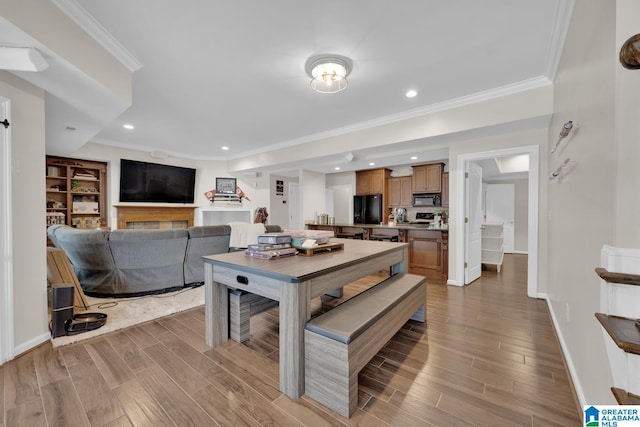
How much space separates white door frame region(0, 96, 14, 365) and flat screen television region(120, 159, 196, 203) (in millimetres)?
4369

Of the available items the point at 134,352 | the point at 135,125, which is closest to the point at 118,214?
the point at 135,125

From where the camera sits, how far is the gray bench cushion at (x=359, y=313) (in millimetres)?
1406

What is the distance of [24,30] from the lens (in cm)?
158

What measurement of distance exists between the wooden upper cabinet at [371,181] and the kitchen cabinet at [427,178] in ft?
2.48

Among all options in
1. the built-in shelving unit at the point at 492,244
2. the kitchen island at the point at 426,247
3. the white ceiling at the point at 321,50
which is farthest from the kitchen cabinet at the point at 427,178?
the white ceiling at the point at 321,50

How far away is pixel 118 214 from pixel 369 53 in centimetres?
633

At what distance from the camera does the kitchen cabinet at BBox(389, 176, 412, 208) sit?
646 cm

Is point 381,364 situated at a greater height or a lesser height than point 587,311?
lesser

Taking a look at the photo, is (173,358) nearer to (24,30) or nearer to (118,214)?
(24,30)

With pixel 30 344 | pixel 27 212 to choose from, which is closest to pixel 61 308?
pixel 30 344

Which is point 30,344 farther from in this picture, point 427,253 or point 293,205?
point 293,205

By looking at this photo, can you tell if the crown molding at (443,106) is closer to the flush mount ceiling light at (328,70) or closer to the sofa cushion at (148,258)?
the flush mount ceiling light at (328,70)

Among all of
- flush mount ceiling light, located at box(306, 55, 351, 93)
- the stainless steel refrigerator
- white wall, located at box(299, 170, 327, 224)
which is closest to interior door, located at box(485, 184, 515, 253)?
the stainless steel refrigerator

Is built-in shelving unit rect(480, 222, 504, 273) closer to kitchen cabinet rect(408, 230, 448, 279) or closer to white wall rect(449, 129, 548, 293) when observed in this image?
kitchen cabinet rect(408, 230, 448, 279)
